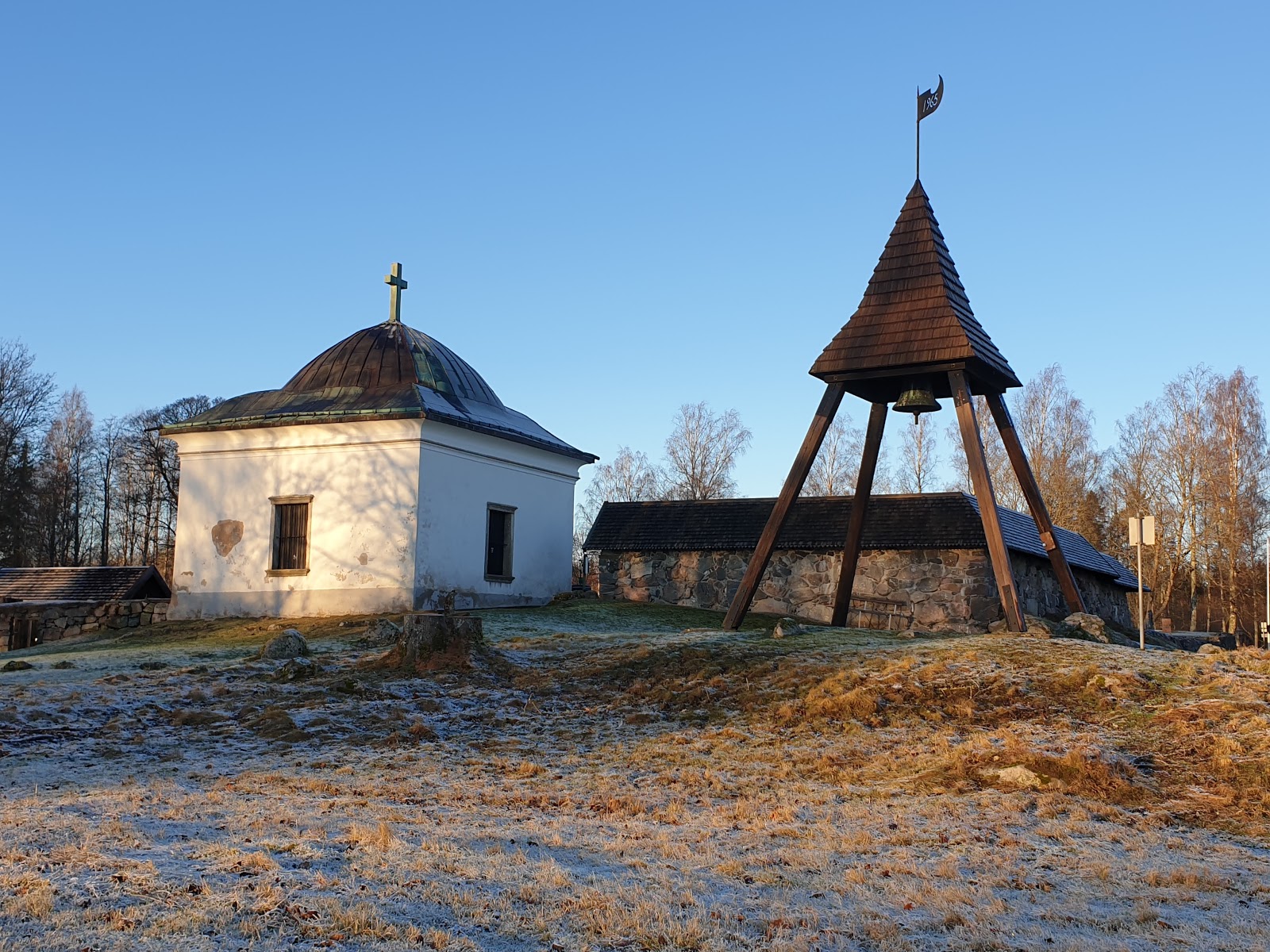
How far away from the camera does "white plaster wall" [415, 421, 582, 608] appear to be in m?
21.2

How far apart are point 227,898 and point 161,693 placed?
7.85m

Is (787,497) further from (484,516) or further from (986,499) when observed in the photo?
(484,516)

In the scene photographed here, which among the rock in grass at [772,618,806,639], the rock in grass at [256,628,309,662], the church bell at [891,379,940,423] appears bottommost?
the rock in grass at [256,628,309,662]

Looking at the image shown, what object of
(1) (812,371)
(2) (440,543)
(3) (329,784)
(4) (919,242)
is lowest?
(3) (329,784)

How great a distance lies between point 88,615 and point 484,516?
8.41 metres

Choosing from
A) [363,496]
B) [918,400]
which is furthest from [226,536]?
[918,400]

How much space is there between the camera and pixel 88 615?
2303 cm

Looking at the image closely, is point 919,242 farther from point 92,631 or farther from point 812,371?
point 92,631

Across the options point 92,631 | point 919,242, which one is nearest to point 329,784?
point 919,242

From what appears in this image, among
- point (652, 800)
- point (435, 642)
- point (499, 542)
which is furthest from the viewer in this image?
point (499, 542)

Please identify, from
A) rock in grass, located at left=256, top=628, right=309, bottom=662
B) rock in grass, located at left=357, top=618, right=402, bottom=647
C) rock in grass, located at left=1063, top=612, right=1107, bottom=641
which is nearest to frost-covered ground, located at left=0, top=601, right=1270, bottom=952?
rock in grass, located at left=256, top=628, right=309, bottom=662

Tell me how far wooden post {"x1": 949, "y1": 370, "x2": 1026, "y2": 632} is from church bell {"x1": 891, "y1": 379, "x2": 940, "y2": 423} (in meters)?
0.57

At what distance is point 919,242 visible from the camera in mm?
16656

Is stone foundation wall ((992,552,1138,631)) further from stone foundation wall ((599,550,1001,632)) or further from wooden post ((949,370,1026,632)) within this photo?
wooden post ((949,370,1026,632))
